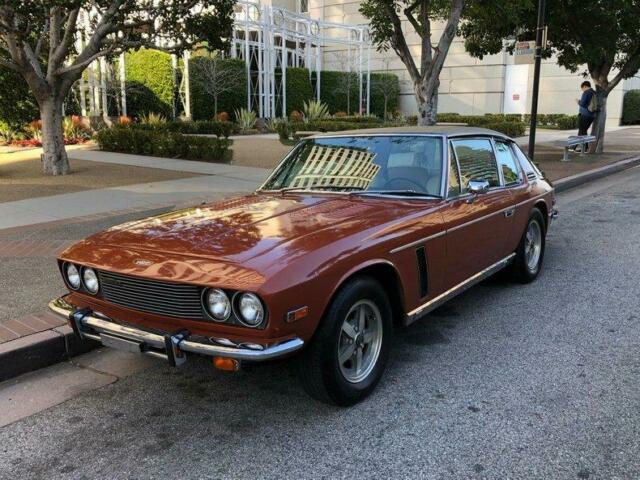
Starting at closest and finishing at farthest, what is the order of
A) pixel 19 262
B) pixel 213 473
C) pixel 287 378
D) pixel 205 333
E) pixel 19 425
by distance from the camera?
pixel 213 473, pixel 205 333, pixel 19 425, pixel 287 378, pixel 19 262

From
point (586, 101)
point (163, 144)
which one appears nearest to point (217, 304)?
point (163, 144)

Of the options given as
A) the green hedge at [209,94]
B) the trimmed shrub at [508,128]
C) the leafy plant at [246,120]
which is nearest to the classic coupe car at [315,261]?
the trimmed shrub at [508,128]

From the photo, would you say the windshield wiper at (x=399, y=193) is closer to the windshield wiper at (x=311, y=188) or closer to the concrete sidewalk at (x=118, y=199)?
the windshield wiper at (x=311, y=188)

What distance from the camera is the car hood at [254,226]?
10.6 feet

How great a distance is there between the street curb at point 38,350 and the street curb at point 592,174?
33.3 ft

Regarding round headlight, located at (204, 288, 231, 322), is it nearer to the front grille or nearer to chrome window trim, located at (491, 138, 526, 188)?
the front grille

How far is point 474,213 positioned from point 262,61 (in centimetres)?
2949

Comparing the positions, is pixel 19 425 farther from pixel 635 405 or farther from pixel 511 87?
pixel 511 87

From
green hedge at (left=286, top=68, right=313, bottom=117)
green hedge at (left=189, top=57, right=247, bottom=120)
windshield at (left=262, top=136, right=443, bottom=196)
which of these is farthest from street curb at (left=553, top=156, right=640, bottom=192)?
green hedge at (left=286, top=68, right=313, bottom=117)

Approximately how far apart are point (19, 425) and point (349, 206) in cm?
242

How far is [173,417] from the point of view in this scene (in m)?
3.43

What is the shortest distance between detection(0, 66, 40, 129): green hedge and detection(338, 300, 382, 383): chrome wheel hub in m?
19.7

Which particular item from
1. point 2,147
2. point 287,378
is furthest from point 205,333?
point 2,147

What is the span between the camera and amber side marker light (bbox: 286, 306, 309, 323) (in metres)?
2.94
